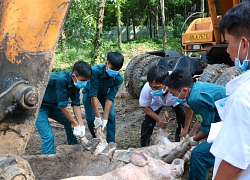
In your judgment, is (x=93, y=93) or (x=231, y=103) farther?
(x=93, y=93)

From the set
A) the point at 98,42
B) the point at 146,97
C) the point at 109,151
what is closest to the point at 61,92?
the point at 109,151

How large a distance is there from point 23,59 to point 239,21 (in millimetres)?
1361

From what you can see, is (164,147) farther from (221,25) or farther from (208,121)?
Result: (221,25)

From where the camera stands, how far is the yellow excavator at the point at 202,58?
19.0ft

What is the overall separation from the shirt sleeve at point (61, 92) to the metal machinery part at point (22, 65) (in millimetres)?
1810

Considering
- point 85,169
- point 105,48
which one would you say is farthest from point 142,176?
point 105,48

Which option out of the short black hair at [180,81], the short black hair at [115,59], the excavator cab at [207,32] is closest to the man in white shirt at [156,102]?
the short black hair at [115,59]

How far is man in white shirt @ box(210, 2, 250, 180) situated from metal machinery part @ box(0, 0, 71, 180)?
118 centimetres

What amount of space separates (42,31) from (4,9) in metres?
0.27

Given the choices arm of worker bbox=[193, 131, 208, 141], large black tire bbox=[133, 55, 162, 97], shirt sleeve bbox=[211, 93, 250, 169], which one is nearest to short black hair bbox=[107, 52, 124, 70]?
arm of worker bbox=[193, 131, 208, 141]

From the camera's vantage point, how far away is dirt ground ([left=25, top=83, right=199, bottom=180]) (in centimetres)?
551

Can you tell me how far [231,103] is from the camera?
1.33m

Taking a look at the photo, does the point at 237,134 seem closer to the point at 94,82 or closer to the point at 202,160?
the point at 202,160

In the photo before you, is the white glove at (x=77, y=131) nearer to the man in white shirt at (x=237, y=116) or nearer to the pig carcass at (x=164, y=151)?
the pig carcass at (x=164, y=151)
